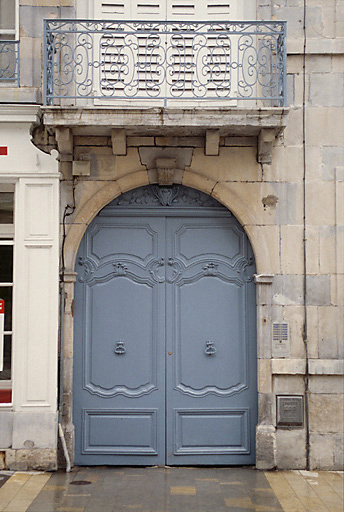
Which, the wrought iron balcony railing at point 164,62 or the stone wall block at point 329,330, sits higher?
the wrought iron balcony railing at point 164,62

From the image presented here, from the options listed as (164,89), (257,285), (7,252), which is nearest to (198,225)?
(257,285)

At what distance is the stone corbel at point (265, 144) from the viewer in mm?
7070

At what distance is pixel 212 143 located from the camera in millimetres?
7277

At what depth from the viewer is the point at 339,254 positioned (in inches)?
287

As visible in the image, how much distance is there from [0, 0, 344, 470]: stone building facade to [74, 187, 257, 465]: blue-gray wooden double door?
21 centimetres

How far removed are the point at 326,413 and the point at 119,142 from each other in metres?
3.86

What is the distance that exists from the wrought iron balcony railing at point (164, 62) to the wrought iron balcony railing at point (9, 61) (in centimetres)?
49

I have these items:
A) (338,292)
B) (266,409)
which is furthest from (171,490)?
(338,292)

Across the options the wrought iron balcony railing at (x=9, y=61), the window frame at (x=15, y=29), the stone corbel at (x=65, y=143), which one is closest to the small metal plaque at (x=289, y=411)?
the stone corbel at (x=65, y=143)

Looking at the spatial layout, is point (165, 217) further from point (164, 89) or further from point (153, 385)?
point (153, 385)

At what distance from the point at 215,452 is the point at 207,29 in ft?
16.2

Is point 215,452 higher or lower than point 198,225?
lower

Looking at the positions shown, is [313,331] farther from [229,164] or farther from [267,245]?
[229,164]

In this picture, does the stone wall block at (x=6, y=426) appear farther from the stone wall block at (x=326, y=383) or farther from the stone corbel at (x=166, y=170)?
the stone wall block at (x=326, y=383)
